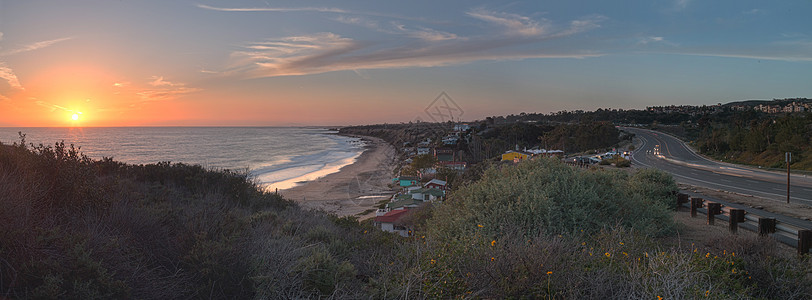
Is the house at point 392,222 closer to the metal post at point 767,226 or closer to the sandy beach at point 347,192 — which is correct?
the sandy beach at point 347,192

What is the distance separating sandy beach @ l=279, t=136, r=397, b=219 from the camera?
28250mm

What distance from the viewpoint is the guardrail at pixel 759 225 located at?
6.70m

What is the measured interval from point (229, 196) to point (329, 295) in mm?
5422

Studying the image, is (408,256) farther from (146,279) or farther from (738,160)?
(738,160)

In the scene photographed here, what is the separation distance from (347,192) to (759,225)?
97.3ft

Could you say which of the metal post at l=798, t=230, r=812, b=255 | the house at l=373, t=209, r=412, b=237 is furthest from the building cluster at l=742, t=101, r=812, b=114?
the metal post at l=798, t=230, r=812, b=255

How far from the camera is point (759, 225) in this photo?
7.93 metres

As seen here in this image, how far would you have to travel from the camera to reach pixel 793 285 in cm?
445

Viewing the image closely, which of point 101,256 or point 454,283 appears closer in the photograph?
point 101,256

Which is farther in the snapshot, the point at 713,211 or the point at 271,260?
the point at 713,211

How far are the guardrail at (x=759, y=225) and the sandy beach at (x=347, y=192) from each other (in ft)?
55.8

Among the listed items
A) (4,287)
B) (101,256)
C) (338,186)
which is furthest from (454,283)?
(338,186)

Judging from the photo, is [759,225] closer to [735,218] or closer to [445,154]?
[735,218]

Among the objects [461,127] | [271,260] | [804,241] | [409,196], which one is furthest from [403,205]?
[461,127]
